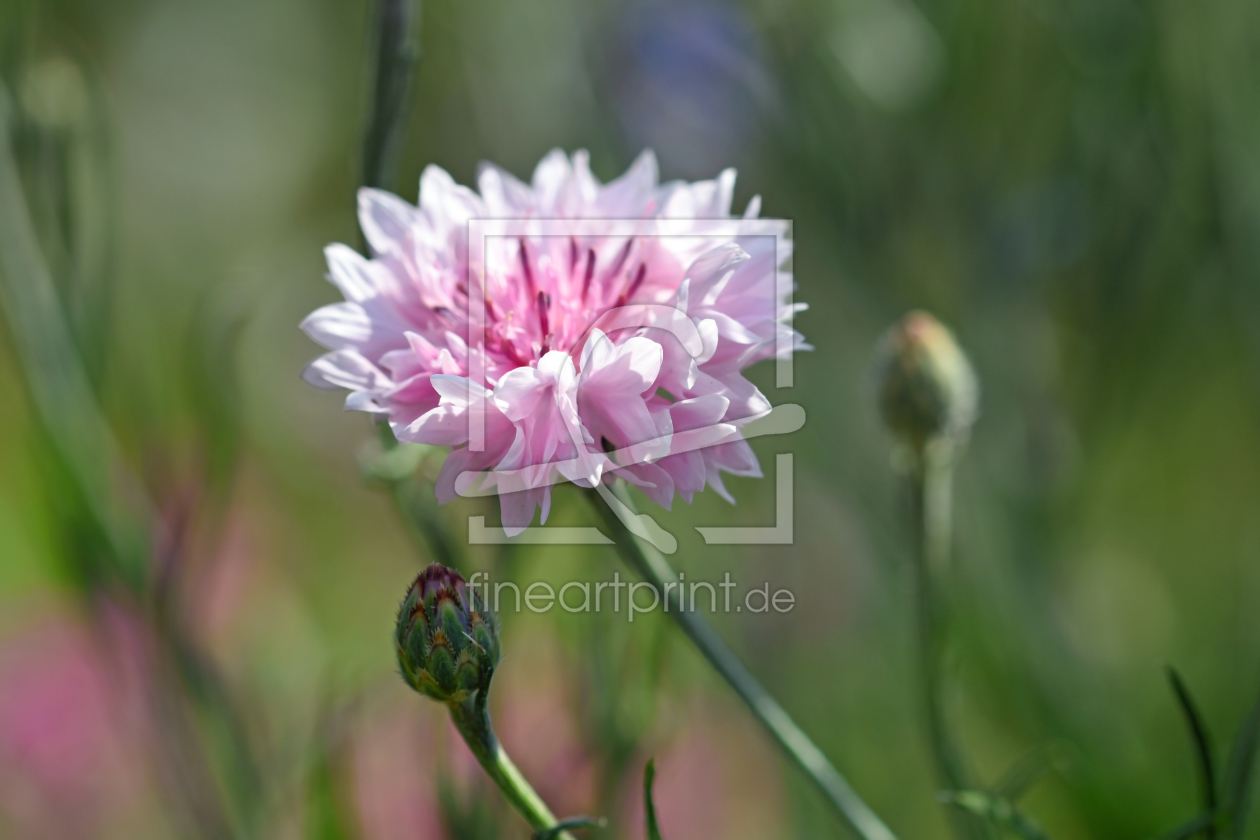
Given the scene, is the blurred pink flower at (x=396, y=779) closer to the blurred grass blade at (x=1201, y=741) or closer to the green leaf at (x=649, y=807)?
the green leaf at (x=649, y=807)

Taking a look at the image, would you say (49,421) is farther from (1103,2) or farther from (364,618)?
(1103,2)

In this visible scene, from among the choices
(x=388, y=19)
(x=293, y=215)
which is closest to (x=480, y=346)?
(x=388, y=19)

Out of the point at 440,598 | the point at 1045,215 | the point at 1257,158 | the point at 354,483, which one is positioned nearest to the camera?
the point at 440,598

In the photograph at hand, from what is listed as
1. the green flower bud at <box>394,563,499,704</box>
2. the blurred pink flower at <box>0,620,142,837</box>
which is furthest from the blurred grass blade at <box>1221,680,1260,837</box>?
the blurred pink flower at <box>0,620,142,837</box>

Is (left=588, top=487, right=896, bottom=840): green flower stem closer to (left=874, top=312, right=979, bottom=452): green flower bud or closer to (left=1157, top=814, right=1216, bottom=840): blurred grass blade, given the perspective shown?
(left=1157, top=814, right=1216, bottom=840): blurred grass blade

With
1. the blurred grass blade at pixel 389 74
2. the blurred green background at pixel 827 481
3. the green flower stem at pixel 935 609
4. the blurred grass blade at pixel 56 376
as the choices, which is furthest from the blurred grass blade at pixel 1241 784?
the blurred grass blade at pixel 56 376

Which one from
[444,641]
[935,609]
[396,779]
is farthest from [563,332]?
[396,779]
